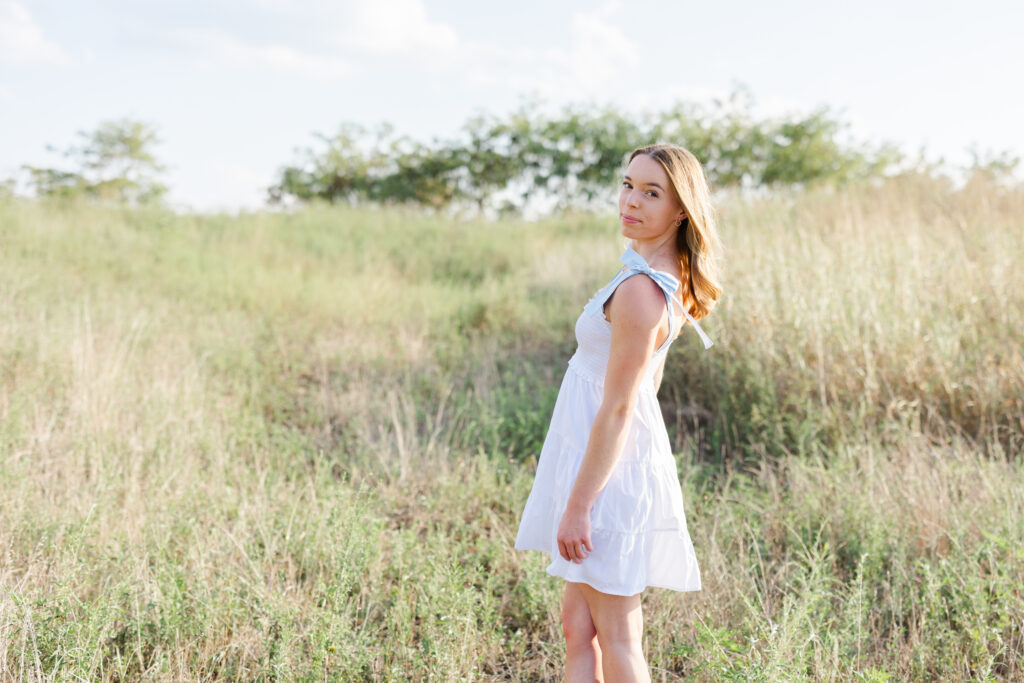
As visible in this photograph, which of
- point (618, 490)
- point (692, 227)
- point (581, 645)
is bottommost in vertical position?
point (581, 645)

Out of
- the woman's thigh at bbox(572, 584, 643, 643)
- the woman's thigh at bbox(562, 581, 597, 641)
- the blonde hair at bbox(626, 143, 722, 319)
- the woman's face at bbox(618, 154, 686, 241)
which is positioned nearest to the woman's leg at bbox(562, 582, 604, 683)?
the woman's thigh at bbox(562, 581, 597, 641)

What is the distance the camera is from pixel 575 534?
181cm

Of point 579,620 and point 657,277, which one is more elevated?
point 657,277

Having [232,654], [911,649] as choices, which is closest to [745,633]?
[911,649]

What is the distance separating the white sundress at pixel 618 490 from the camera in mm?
1839

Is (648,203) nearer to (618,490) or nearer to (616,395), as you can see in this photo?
(616,395)

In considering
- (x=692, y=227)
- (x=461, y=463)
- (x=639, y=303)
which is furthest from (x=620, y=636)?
(x=461, y=463)

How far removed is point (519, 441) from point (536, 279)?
172 inches

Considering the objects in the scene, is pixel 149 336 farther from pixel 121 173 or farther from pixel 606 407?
pixel 121 173

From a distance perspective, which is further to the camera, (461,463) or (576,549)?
(461,463)

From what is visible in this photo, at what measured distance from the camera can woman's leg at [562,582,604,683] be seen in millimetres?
2068

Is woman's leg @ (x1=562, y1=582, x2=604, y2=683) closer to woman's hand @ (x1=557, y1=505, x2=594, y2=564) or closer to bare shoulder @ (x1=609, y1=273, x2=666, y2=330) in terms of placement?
woman's hand @ (x1=557, y1=505, x2=594, y2=564)

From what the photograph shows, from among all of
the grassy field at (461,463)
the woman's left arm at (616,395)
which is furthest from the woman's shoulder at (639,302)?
the grassy field at (461,463)

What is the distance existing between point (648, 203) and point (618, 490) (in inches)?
31.0
